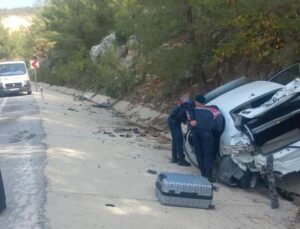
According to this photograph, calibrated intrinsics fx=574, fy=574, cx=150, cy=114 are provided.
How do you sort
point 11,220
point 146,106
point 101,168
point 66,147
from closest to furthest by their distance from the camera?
point 11,220, point 101,168, point 66,147, point 146,106

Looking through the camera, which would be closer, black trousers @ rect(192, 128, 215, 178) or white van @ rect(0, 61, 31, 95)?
black trousers @ rect(192, 128, 215, 178)

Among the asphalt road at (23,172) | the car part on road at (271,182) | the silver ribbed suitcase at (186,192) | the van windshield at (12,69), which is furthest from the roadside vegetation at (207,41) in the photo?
the van windshield at (12,69)

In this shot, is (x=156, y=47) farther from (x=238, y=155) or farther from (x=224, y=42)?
(x=238, y=155)

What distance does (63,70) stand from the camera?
49.5 meters

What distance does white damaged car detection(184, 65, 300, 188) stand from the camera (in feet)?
29.3

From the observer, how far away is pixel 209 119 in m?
9.71

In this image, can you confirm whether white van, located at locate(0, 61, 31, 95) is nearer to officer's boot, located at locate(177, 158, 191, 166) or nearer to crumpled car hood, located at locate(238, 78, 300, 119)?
officer's boot, located at locate(177, 158, 191, 166)

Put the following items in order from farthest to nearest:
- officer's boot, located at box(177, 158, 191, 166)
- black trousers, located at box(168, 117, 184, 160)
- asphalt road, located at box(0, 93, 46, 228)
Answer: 1. officer's boot, located at box(177, 158, 191, 166)
2. black trousers, located at box(168, 117, 184, 160)
3. asphalt road, located at box(0, 93, 46, 228)

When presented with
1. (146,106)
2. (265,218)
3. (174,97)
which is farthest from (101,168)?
(146,106)

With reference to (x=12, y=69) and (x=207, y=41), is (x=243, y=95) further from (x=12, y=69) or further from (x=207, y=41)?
(x=12, y=69)

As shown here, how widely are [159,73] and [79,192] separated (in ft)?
33.3

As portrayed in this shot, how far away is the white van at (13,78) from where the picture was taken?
31.5 metres

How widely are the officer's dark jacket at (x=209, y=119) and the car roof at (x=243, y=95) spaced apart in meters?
0.29

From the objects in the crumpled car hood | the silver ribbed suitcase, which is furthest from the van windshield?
the silver ribbed suitcase
